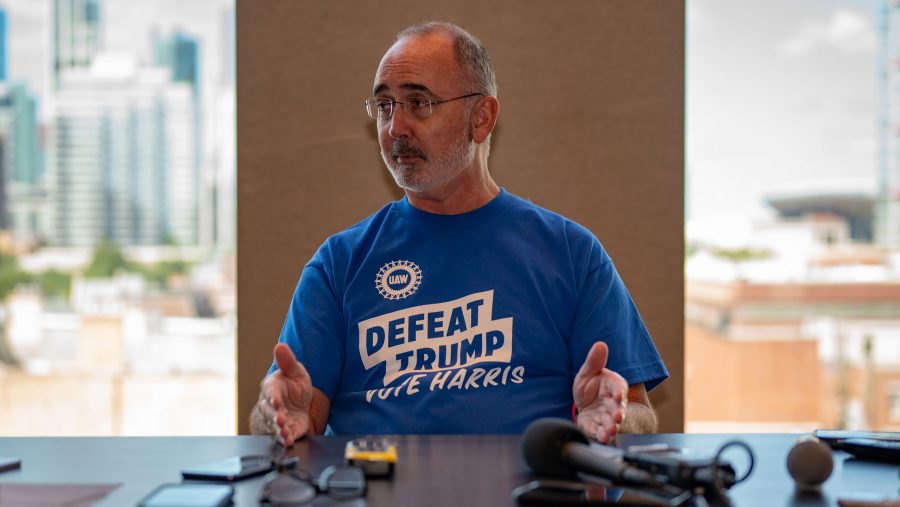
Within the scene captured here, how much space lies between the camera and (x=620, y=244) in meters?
2.48

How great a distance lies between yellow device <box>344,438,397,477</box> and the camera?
106cm

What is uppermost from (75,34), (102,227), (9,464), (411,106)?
(75,34)

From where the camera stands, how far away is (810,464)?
3.40ft

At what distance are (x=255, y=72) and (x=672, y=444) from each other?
1.75 m

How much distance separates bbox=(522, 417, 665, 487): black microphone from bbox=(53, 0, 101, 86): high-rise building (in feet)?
9.11

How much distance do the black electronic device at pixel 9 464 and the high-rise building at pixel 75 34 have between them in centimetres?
238

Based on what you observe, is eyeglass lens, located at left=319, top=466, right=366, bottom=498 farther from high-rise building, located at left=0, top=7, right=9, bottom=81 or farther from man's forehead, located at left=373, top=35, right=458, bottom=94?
high-rise building, located at left=0, top=7, right=9, bottom=81

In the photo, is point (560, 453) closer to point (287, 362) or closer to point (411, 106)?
point (287, 362)

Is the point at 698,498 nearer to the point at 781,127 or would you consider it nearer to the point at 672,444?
the point at 672,444

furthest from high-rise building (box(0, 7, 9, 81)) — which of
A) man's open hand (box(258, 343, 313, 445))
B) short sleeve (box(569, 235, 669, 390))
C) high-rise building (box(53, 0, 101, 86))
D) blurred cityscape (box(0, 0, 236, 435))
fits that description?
short sleeve (box(569, 235, 669, 390))

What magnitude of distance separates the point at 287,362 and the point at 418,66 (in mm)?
813

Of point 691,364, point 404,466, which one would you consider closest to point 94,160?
point 691,364

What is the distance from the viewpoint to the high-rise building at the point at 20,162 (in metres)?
3.26

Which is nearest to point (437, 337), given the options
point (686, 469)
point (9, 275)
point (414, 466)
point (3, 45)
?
point (414, 466)
